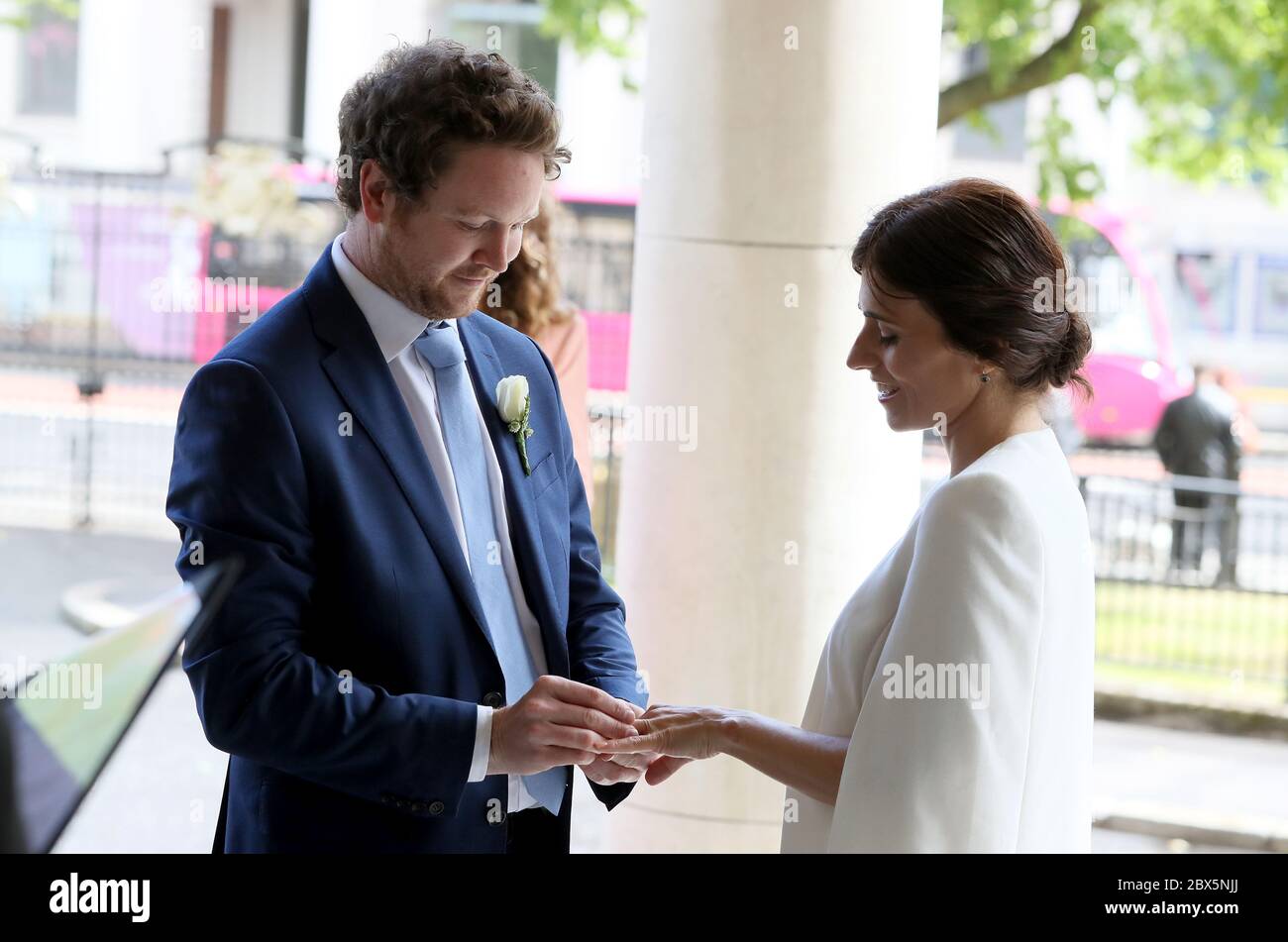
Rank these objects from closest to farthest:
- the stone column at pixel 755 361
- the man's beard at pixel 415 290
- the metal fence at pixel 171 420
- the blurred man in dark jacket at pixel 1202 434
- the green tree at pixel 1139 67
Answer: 1. the man's beard at pixel 415 290
2. the stone column at pixel 755 361
3. the green tree at pixel 1139 67
4. the metal fence at pixel 171 420
5. the blurred man in dark jacket at pixel 1202 434

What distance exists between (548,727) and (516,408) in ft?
1.72

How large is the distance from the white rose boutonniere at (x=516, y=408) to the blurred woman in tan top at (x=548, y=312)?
63.5 inches

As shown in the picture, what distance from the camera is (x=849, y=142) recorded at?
149 inches

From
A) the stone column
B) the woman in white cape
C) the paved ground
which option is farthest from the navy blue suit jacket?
the paved ground

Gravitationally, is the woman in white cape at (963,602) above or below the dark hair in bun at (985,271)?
below

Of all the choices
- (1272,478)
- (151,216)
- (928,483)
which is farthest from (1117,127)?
(151,216)

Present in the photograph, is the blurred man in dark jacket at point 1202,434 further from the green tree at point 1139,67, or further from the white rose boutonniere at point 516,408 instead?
the white rose boutonniere at point 516,408

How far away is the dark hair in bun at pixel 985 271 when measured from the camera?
6.68 ft

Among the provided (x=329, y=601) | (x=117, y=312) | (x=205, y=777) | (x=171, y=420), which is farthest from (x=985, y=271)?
(x=117, y=312)

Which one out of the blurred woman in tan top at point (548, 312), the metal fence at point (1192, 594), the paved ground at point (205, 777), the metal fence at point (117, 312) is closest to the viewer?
the blurred woman in tan top at point (548, 312)

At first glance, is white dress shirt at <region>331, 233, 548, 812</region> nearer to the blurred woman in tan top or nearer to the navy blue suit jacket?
the navy blue suit jacket

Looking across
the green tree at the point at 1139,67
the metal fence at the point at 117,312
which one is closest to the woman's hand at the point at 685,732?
the green tree at the point at 1139,67

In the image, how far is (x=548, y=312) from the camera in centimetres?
421
